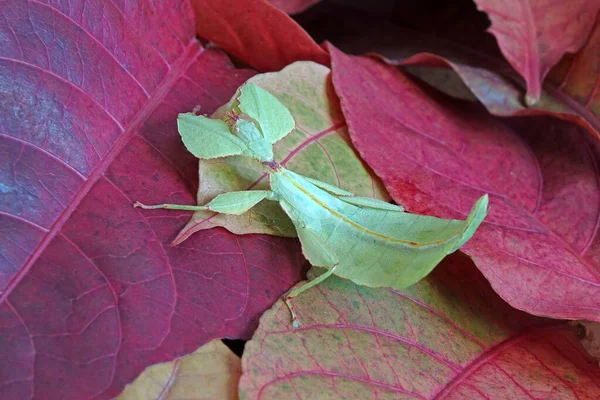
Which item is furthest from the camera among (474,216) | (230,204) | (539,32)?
(539,32)

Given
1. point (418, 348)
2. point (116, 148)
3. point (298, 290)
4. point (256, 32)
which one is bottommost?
point (418, 348)

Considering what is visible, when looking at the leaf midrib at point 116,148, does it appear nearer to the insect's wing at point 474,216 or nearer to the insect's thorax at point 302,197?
the insect's thorax at point 302,197

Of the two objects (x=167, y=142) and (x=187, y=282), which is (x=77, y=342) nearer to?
(x=187, y=282)

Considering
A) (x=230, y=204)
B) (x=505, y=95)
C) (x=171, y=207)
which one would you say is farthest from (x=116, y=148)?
(x=505, y=95)

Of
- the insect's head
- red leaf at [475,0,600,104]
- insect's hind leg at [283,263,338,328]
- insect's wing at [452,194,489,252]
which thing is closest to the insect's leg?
the insect's head

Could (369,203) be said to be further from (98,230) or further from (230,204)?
(98,230)

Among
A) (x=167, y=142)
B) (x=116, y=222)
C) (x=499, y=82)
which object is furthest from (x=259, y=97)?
(x=499, y=82)

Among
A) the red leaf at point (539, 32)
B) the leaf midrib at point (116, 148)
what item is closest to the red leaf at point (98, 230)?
the leaf midrib at point (116, 148)
